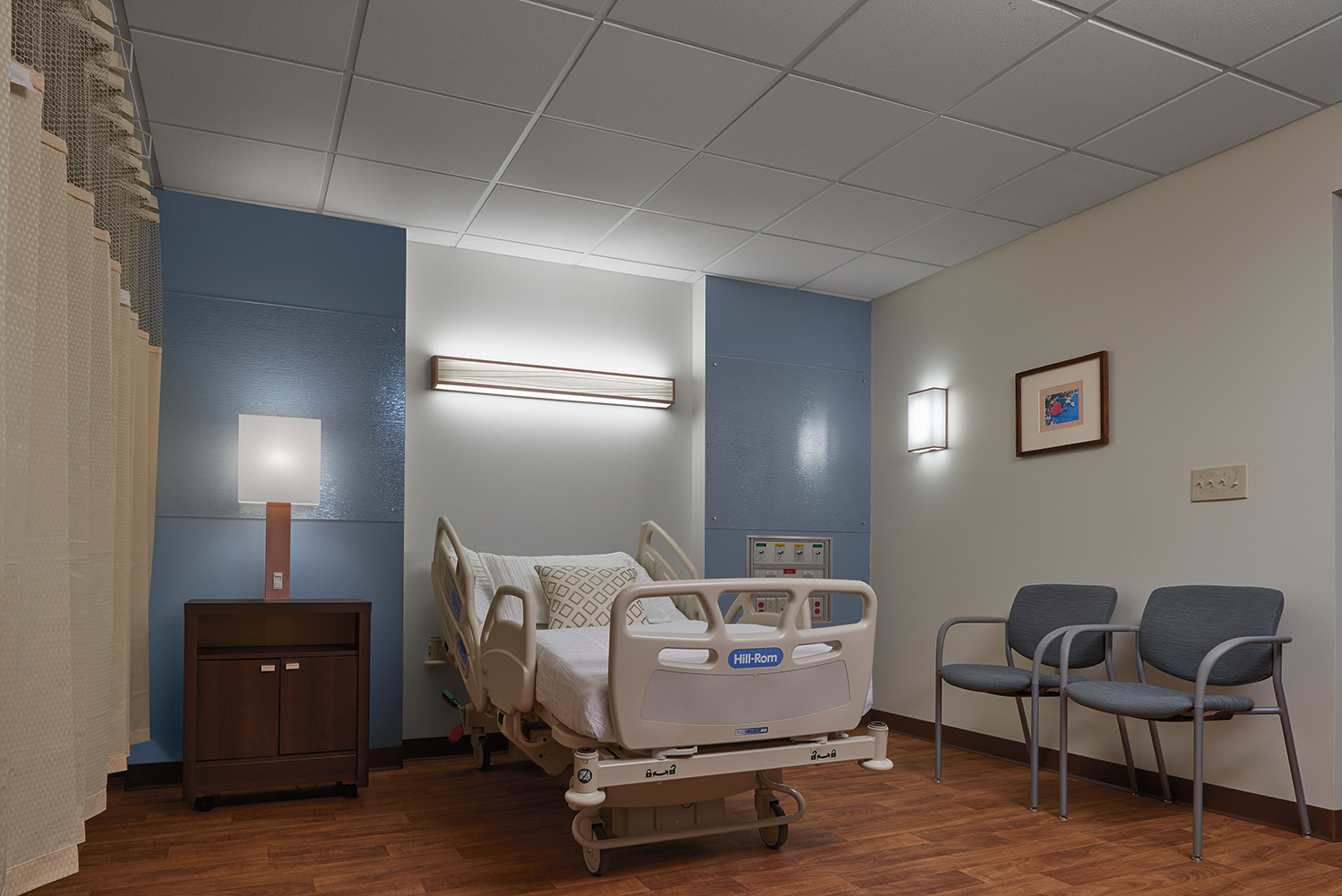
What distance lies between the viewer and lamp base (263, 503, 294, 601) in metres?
4.02

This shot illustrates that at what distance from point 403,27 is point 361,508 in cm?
244

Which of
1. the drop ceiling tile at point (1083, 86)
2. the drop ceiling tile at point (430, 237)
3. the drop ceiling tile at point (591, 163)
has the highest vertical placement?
the drop ceiling tile at point (1083, 86)

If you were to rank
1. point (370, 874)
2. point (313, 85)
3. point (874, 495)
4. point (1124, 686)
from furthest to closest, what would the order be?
point (874, 495) → point (1124, 686) → point (313, 85) → point (370, 874)

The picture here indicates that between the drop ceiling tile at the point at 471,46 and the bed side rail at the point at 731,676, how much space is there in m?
1.91

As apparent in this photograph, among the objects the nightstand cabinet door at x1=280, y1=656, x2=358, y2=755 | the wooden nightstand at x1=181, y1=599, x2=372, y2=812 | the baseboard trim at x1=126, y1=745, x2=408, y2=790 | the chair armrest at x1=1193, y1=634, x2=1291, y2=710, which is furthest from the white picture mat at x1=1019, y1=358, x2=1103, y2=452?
the baseboard trim at x1=126, y1=745, x2=408, y2=790

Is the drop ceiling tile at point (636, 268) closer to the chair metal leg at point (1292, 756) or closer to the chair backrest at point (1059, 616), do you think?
the chair backrest at point (1059, 616)

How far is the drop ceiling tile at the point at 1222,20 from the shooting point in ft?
9.22

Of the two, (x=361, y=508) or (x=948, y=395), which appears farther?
(x=948, y=395)

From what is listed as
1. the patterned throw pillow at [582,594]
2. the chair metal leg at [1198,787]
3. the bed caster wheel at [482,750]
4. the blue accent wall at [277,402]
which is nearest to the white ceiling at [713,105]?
the blue accent wall at [277,402]

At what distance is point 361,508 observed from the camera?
179 inches

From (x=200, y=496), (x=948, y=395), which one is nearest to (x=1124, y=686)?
(x=948, y=395)

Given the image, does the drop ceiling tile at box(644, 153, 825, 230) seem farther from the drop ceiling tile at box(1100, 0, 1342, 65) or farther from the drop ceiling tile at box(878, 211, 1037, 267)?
the drop ceiling tile at box(1100, 0, 1342, 65)

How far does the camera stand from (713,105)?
11.5 ft

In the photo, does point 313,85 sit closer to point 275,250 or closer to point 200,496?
point 275,250
